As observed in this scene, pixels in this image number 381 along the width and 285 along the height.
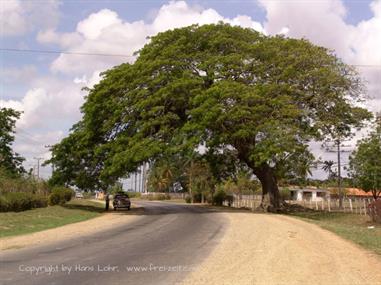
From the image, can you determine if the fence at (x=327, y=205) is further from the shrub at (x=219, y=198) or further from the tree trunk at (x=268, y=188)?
the tree trunk at (x=268, y=188)

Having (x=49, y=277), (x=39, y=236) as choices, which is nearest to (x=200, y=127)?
(x=39, y=236)

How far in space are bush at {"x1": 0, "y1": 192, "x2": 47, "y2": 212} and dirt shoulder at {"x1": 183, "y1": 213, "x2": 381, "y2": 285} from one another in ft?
53.3

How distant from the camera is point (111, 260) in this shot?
12.2 metres

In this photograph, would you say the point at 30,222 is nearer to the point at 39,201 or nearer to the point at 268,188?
the point at 39,201

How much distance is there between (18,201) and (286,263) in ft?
73.6

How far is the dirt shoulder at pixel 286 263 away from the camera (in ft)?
32.3

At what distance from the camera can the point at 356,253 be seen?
1405 cm

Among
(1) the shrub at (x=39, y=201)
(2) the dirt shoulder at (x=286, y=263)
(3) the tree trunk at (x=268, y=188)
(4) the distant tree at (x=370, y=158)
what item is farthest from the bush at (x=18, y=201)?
(4) the distant tree at (x=370, y=158)

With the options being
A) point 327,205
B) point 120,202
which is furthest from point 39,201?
point 327,205

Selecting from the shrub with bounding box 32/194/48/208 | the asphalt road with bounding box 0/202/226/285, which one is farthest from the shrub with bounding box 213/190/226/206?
the asphalt road with bounding box 0/202/226/285

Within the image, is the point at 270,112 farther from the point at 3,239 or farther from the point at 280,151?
the point at 3,239

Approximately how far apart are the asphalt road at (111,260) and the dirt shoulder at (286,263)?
0.54 m

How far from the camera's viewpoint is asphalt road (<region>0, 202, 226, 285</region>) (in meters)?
9.98

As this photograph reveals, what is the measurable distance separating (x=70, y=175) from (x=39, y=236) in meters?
18.8
